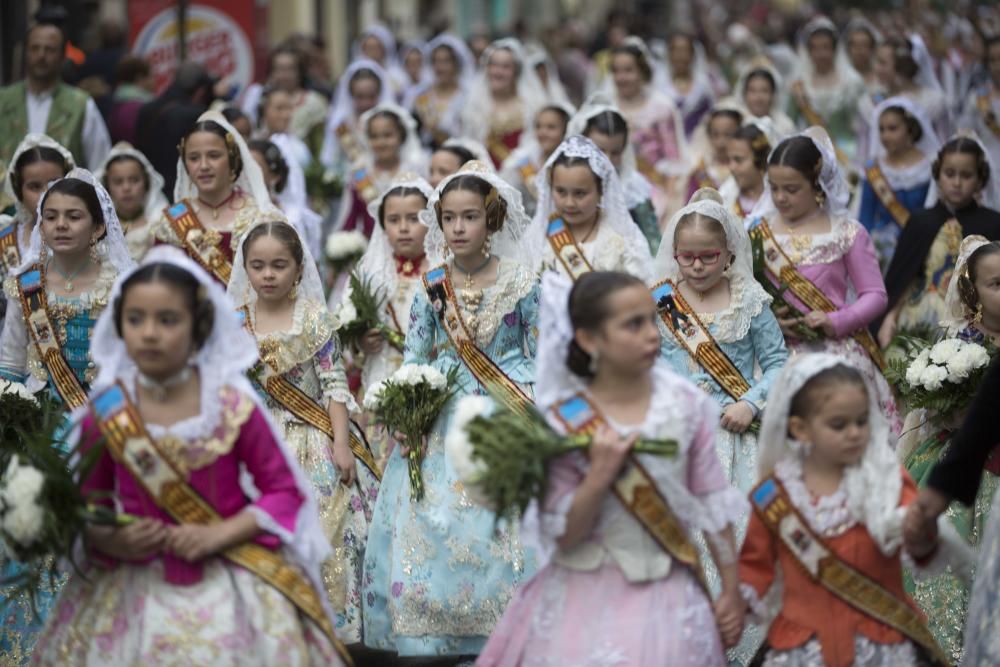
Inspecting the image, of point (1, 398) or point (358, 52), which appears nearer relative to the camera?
point (1, 398)

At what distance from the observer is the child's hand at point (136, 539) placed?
16.4 ft

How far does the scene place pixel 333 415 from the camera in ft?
23.8

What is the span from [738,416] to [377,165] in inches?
237

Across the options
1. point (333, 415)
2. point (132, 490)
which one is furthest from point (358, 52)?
point (132, 490)

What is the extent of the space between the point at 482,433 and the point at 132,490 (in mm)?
1135

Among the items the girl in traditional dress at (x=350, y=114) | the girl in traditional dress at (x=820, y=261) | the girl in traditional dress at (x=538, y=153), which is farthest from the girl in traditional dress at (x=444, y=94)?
the girl in traditional dress at (x=820, y=261)

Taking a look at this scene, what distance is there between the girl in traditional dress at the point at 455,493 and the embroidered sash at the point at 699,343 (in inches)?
24.4

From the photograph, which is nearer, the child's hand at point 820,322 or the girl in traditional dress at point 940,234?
the child's hand at point 820,322

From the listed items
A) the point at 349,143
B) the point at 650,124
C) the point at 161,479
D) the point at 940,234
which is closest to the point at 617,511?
the point at 161,479

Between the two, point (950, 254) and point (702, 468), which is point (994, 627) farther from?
point (950, 254)

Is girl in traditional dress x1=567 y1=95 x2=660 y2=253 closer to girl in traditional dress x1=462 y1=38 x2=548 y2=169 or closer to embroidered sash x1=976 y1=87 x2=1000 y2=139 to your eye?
girl in traditional dress x1=462 y1=38 x2=548 y2=169

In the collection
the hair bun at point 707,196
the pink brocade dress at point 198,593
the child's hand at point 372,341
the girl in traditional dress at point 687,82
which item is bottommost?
the pink brocade dress at point 198,593

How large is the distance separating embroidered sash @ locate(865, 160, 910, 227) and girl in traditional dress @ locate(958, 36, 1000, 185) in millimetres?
3622

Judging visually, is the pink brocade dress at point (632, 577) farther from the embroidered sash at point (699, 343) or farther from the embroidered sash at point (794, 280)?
the embroidered sash at point (794, 280)
